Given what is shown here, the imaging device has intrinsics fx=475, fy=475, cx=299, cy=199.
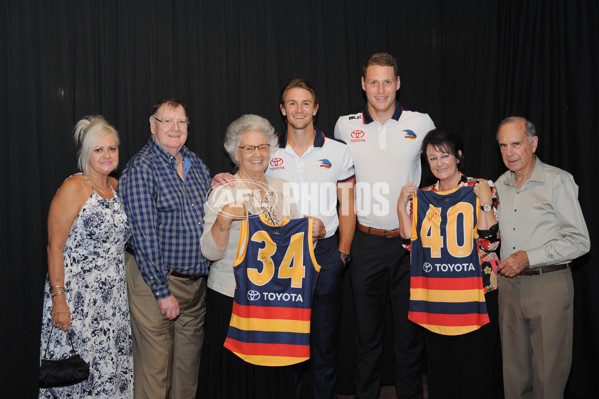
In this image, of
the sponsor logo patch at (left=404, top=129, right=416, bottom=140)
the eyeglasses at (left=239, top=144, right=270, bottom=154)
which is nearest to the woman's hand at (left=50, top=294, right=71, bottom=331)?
the eyeglasses at (left=239, top=144, right=270, bottom=154)

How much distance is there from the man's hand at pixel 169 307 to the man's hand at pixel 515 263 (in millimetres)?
2018

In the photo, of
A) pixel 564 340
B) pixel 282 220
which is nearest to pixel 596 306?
pixel 564 340

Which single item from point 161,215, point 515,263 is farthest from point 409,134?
point 161,215

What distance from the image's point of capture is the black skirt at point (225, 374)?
3.63m

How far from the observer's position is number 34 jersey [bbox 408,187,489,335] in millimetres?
2949

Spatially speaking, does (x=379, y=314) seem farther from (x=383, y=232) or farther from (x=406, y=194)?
(x=406, y=194)

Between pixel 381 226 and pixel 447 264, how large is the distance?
506mm

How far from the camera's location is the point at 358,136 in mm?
3320

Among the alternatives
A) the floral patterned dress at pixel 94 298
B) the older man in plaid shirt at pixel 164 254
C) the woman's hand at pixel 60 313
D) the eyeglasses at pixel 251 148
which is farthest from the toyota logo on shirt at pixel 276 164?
the woman's hand at pixel 60 313

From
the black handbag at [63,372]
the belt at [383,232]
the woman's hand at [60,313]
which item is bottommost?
the black handbag at [63,372]

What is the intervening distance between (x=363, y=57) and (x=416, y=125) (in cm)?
120

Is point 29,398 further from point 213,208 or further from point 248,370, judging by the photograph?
point 213,208

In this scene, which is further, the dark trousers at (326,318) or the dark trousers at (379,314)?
the dark trousers at (379,314)

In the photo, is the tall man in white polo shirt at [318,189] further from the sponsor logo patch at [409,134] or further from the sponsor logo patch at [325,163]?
the sponsor logo patch at [409,134]
